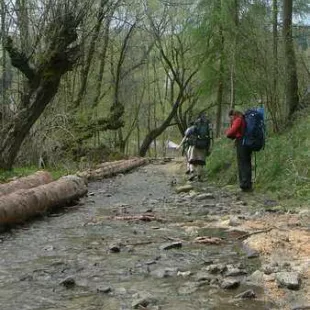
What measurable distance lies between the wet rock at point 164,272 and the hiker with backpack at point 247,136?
253 inches

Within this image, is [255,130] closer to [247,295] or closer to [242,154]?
[242,154]

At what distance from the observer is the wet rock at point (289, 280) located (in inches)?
173

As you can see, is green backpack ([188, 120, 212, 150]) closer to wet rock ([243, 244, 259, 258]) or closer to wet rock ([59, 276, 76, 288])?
wet rock ([243, 244, 259, 258])

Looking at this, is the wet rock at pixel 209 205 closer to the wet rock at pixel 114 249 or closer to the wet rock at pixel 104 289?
the wet rock at pixel 114 249

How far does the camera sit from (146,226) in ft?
25.1

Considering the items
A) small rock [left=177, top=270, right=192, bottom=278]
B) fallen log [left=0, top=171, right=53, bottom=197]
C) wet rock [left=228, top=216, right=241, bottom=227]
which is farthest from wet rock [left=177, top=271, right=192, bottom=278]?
fallen log [left=0, top=171, right=53, bottom=197]

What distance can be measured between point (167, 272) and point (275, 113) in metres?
10.5

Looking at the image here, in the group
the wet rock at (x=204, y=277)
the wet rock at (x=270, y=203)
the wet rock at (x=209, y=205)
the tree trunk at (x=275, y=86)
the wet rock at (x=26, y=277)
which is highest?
the tree trunk at (x=275, y=86)

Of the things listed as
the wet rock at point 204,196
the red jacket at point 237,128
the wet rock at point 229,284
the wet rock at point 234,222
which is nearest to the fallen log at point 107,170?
the wet rock at point 204,196

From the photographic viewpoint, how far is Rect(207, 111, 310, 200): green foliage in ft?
Result: 33.5

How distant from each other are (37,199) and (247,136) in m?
4.89

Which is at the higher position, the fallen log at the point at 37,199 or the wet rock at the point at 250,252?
the fallen log at the point at 37,199

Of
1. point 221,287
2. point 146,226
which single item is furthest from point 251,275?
point 146,226

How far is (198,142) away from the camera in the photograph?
1486 centimetres
